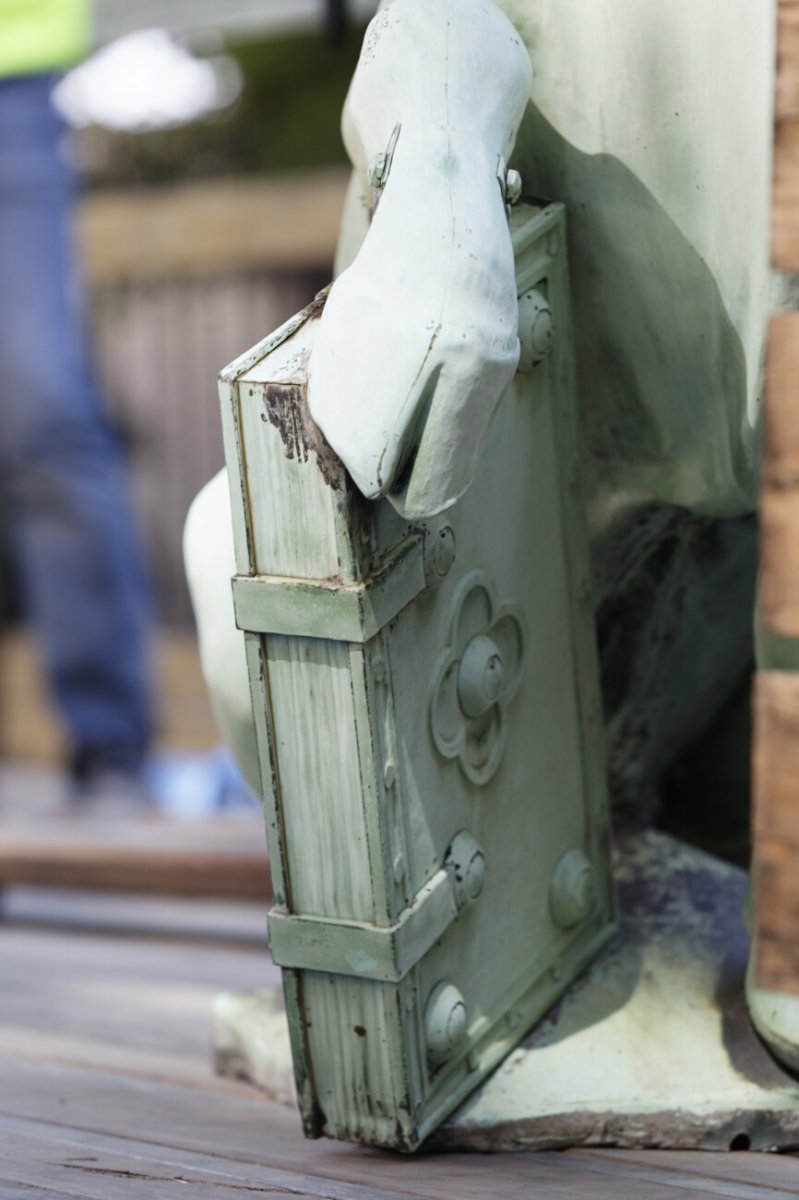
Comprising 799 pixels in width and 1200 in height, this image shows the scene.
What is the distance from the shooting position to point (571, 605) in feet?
3.85

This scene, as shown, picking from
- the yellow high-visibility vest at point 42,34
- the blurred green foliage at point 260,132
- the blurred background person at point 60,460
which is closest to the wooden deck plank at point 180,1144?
the blurred background person at point 60,460

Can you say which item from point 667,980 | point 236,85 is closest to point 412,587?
point 667,980

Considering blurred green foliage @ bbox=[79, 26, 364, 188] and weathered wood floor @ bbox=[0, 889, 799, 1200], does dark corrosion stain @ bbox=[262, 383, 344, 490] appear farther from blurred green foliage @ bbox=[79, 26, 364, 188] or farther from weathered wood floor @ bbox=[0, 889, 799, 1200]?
blurred green foliage @ bbox=[79, 26, 364, 188]

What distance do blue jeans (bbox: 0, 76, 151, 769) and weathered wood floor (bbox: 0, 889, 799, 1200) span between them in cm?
101

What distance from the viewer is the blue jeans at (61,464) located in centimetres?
271

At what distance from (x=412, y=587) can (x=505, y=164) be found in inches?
9.0

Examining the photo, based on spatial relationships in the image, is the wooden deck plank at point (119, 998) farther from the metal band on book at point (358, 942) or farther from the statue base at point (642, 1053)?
the metal band on book at point (358, 942)

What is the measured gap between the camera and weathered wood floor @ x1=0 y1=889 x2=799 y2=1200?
3.23 feet

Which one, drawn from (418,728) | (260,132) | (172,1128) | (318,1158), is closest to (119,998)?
(172,1128)

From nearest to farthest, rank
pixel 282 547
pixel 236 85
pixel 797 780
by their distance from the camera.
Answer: pixel 797 780 < pixel 282 547 < pixel 236 85

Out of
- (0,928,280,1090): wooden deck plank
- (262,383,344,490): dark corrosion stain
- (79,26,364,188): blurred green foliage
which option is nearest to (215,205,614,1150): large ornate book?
(262,383,344,490): dark corrosion stain

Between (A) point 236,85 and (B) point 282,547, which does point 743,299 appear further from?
(A) point 236,85

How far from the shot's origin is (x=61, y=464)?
2789 mm

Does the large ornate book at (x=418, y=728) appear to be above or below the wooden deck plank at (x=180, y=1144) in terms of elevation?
above
